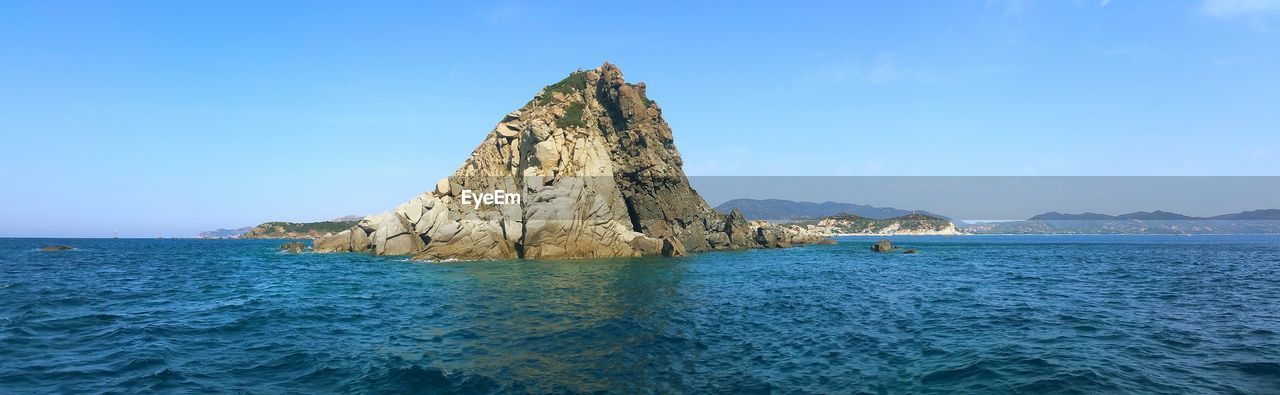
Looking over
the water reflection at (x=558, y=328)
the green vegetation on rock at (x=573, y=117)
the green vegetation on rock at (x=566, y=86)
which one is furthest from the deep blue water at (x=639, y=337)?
the green vegetation on rock at (x=566, y=86)

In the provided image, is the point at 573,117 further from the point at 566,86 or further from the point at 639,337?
→ the point at 639,337

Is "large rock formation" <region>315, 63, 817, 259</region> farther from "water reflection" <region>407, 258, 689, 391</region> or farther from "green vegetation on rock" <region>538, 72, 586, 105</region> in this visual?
"water reflection" <region>407, 258, 689, 391</region>

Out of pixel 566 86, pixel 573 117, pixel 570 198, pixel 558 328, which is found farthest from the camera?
pixel 566 86

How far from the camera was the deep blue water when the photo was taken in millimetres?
14258

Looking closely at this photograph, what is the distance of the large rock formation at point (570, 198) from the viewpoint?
63.0 metres

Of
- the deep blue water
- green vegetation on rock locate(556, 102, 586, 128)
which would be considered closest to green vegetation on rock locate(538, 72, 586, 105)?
green vegetation on rock locate(556, 102, 586, 128)

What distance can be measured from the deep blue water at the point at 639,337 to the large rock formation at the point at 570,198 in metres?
26.3

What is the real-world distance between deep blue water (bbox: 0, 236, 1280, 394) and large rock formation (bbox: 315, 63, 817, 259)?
26.3m

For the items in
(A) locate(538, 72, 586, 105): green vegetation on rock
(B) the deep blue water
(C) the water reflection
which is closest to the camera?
(B) the deep blue water

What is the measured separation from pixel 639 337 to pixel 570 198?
4478 centimetres

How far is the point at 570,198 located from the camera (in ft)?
209

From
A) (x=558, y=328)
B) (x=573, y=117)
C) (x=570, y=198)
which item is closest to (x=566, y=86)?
(x=573, y=117)

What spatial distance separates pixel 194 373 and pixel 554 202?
4809cm

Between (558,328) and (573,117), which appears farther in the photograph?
(573,117)
